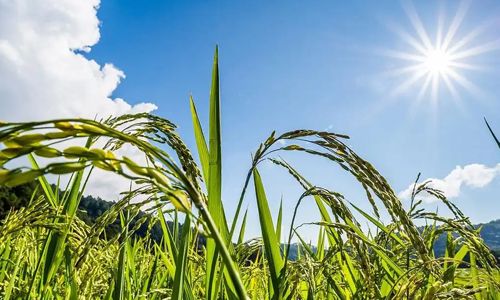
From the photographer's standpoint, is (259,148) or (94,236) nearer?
(94,236)

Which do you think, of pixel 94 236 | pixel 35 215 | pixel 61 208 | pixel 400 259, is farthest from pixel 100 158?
pixel 400 259

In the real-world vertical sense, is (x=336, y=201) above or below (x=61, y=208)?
below

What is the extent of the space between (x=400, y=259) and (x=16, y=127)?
187 centimetres

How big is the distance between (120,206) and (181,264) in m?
0.25

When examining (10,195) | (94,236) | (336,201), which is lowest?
(94,236)

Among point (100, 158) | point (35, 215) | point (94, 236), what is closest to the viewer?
point (100, 158)

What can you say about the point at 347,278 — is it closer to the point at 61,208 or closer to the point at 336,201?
the point at 336,201

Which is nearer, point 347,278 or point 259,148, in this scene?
point 259,148

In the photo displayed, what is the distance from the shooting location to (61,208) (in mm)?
2016

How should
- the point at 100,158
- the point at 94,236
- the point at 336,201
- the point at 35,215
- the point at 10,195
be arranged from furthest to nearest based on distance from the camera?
the point at 10,195
the point at 35,215
the point at 336,201
the point at 94,236
the point at 100,158

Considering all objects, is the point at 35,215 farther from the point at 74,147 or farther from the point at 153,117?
the point at 74,147

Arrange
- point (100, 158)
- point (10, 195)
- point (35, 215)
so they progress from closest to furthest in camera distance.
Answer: point (100, 158) → point (35, 215) → point (10, 195)

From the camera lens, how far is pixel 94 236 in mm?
1235

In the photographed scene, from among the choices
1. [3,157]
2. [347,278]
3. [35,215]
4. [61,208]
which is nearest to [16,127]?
[3,157]
